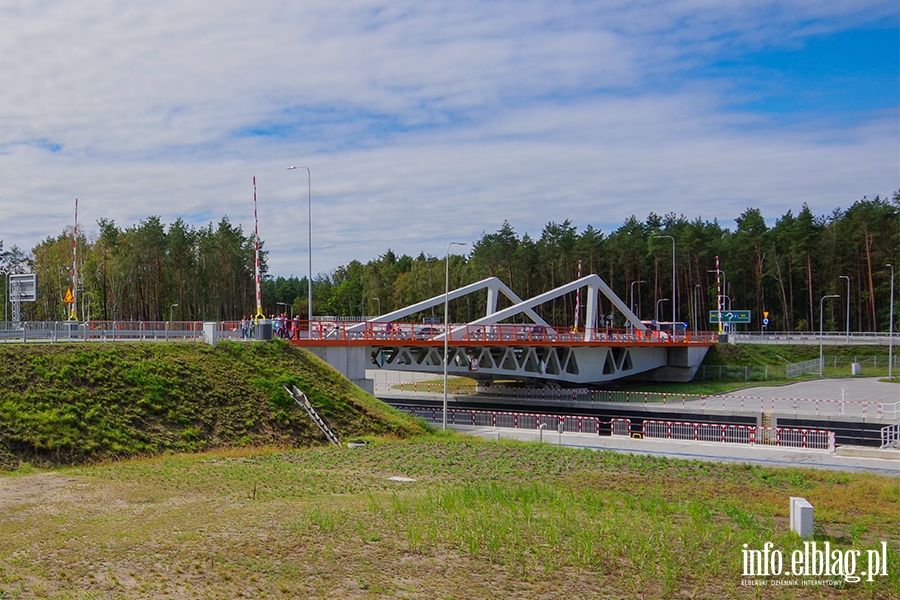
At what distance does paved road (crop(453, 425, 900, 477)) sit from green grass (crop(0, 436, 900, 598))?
4.51 metres

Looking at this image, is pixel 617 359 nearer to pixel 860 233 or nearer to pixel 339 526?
pixel 860 233

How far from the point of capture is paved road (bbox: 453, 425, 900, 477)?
2859 cm

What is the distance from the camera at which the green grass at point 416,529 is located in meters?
12.1

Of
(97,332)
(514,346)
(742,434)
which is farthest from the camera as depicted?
(514,346)

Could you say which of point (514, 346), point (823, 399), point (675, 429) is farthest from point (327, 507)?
point (823, 399)

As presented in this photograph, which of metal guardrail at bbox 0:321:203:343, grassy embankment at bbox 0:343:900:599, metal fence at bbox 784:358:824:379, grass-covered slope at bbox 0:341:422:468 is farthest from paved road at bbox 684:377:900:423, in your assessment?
metal guardrail at bbox 0:321:203:343

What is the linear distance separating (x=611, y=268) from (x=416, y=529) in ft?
298

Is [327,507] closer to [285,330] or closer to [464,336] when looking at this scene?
[285,330]

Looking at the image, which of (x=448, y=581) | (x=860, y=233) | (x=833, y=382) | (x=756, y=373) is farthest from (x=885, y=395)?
(x=448, y=581)

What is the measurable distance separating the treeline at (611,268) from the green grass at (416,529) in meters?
65.1

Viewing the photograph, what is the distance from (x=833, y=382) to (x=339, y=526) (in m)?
57.8

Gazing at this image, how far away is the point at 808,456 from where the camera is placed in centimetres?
3111

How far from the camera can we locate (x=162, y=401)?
Result: 2906cm

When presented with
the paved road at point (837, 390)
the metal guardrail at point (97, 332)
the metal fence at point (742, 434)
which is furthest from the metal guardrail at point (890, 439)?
the metal guardrail at point (97, 332)
